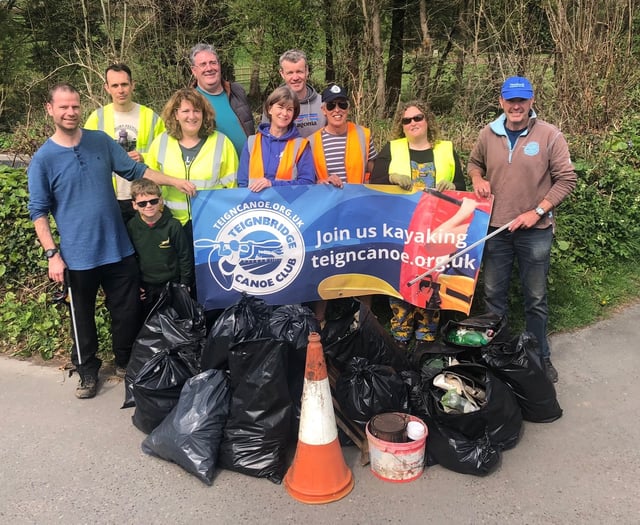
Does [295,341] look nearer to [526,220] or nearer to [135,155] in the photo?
[526,220]

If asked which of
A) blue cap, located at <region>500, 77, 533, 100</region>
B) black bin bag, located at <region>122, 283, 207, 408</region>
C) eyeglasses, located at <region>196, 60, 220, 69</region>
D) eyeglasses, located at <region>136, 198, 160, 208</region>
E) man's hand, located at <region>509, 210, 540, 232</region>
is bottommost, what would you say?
black bin bag, located at <region>122, 283, 207, 408</region>

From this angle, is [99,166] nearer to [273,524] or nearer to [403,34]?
[273,524]

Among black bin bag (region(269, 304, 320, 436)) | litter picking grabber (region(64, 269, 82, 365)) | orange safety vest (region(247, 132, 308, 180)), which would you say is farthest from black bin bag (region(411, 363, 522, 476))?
litter picking grabber (region(64, 269, 82, 365))

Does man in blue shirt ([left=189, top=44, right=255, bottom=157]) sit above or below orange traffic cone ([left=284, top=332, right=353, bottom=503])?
above

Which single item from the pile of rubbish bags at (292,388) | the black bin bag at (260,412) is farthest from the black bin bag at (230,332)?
the black bin bag at (260,412)

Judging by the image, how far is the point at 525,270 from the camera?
14.4 feet

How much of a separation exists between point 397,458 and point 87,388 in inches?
95.8

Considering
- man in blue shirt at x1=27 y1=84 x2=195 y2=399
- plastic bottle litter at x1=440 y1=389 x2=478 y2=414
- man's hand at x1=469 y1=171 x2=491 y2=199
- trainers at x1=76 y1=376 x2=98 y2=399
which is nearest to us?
plastic bottle litter at x1=440 y1=389 x2=478 y2=414

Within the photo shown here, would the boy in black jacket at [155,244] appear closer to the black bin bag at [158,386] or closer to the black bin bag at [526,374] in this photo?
the black bin bag at [158,386]

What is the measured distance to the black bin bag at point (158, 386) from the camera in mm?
3756

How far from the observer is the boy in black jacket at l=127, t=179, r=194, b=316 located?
14.2 ft

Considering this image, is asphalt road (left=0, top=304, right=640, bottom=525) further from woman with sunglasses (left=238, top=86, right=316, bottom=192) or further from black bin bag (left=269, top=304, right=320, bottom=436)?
woman with sunglasses (left=238, top=86, right=316, bottom=192)

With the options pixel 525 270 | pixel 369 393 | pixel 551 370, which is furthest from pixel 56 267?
pixel 551 370

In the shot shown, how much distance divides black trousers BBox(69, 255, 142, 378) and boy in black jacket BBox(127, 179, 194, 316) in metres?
0.10
